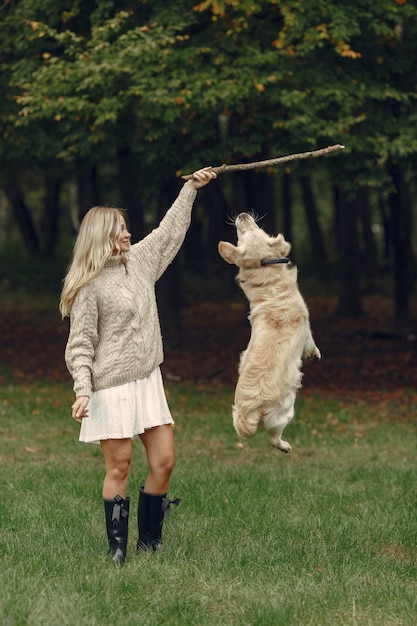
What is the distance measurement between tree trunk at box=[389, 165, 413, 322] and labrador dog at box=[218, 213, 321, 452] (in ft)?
51.7

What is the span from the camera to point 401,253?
863 inches

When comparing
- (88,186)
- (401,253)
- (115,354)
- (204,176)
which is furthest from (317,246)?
(115,354)

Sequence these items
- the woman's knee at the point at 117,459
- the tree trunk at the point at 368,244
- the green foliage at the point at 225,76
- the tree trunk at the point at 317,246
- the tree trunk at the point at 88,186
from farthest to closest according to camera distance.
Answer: the tree trunk at the point at 317,246 < the tree trunk at the point at 368,244 < the tree trunk at the point at 88,186 < the green foliage at the point at 225,76 < the woman's knee at the point at 117,459

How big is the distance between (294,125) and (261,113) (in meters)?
0.96

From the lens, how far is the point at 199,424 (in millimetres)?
12758

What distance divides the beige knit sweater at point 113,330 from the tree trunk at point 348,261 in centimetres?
1644

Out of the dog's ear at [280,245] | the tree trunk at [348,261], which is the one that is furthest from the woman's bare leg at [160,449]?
the tree trunk at [348,261]

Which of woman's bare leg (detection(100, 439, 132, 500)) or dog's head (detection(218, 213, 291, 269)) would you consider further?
woman's bare leg (detection(100, 439, 132, 500))

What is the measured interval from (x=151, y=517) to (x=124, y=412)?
84 centimetres

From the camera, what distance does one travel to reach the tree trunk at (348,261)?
73.2ft

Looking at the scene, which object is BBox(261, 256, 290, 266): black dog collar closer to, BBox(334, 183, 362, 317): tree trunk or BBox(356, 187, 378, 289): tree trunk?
BBox(334, 183, 362, 317): tree trunk

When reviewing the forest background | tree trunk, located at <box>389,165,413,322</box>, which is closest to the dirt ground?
tree trunk, located at <box>389,165,413,322</box>

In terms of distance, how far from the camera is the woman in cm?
602

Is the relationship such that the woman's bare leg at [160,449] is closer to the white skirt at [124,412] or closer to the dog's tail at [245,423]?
the white skirt at [124,412]
